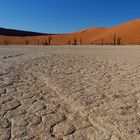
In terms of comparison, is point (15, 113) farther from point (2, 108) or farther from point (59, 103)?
point (59, 103)

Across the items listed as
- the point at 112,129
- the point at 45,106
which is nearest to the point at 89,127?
the point at 112,129

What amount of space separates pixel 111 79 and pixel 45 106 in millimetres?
3022

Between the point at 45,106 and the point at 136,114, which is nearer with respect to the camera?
the point at 136,114

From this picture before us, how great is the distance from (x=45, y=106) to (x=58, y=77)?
3.00 m

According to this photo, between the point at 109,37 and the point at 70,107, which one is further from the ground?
the point at 70,107

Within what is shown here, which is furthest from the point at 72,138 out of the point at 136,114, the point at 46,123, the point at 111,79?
the point at 111,79

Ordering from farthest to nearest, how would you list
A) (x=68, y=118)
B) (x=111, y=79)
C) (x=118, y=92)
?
(x=111, y=79) < (x=118, y=92) < (x=68, y=118)

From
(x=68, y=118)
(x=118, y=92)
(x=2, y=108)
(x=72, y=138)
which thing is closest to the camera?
(x=72, y=138)

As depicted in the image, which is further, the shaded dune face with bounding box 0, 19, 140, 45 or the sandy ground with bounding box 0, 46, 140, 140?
the shaded dune face with bounding box 0, 19, 140, 45

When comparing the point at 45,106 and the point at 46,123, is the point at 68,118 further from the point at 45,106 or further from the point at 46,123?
the point at 45,106

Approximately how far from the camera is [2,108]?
5410 millimetres

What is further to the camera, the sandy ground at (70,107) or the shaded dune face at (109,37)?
the shaded dune face at (109,37)

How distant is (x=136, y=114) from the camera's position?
4898mm

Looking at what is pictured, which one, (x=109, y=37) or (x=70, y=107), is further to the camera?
(x=109, y=37)
